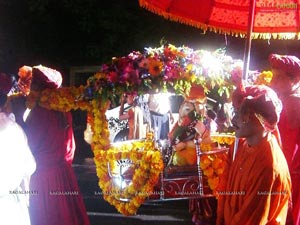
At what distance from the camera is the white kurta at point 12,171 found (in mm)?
3561

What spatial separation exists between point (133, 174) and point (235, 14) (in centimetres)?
Answer: 226

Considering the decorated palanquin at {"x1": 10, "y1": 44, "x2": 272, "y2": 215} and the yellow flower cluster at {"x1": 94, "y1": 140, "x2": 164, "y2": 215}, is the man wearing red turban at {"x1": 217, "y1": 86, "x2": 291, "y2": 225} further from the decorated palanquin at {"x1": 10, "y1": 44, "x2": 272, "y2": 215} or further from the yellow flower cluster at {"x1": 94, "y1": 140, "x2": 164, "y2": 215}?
the yellow flower cluster at {"x1": 94, "y1": 140, "x2": 164, "y2": 215}

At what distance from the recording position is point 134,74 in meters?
5.18

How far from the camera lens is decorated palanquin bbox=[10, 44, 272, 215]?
17.1 feet

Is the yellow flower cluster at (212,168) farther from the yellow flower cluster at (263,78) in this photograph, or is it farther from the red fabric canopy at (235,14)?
the red fabric canopy at (235,14)

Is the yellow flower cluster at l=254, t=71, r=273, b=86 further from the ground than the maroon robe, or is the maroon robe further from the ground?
the yellow flower cluster at l=254, t=71, r=273, b=86

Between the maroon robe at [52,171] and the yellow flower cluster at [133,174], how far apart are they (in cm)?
47

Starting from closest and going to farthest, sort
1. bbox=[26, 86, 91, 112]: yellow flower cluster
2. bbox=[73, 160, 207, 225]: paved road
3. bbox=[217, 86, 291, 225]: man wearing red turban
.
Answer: bbox=[217, 86, 291, 225]: man wearing red turban < bbox=[26, 86, 91, 112]: yellow flower cluster < bbox=[73, 160, 207, 225]: paved road

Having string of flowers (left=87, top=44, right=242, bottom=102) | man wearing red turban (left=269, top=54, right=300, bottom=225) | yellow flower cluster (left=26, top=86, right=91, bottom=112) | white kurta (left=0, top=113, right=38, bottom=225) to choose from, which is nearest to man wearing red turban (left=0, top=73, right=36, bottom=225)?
white kurta (left=0, top=113, right=38, bottom=225)

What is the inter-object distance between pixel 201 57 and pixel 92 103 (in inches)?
55.1

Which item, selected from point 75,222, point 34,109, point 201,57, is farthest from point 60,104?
point 201,57

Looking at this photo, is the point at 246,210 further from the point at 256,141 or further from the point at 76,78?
the point at 76,78

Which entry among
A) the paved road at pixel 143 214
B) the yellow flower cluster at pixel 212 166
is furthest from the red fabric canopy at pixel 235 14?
the paved road at pixel 143 214

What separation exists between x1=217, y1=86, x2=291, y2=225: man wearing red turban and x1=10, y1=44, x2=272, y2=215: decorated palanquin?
196 cm
